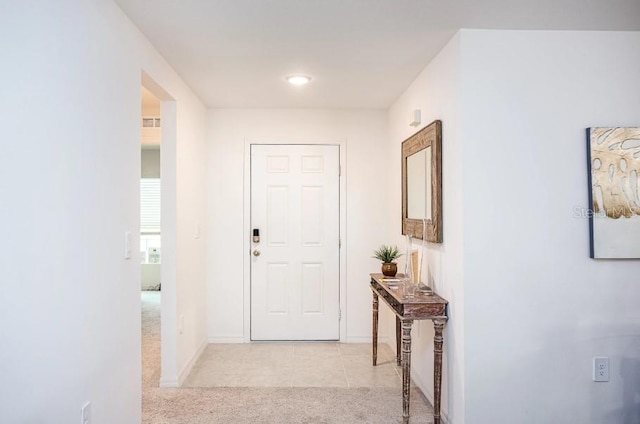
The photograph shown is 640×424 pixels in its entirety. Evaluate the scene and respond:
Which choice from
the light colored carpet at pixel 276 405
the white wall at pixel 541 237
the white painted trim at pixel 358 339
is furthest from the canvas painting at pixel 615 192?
the white painted trim at pixel 358 339

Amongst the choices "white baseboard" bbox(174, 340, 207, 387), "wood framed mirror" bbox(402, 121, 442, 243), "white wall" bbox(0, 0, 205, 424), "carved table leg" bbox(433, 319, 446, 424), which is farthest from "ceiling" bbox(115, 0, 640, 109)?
"white baseboard" bbox(174, 340, 207, 387)

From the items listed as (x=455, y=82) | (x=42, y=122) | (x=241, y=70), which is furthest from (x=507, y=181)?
(x=42, y=122)

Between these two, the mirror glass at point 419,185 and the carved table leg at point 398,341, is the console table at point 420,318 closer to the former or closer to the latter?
the mirror glass at point 419,185

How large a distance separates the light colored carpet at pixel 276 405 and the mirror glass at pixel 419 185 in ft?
4.31

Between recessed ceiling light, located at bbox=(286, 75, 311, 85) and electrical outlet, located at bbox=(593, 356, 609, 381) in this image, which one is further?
recessed ceiling light, located at bbox=(286, 75, 311, 85)

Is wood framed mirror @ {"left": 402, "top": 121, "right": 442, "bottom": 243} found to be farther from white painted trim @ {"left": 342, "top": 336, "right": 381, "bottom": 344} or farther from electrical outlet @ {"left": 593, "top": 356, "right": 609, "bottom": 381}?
white painted trim @ {"left": 342, "top": 336, "right": 381, "bottom": 344}

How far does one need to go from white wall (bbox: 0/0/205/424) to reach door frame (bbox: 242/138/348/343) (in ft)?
6.02

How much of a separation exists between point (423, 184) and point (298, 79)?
1248 millimetres

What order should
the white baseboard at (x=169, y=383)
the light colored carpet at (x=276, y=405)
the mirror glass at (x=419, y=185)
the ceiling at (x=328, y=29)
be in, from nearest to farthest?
1. the ceiling at (x=328, y=29)
2. the light colored carpet at (x=276, y=405)
3. the mirror glass at (x=419, y=185)
4. the white baseboard at (x=169, y=383)

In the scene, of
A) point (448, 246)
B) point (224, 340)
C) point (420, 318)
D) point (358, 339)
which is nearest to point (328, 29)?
point (448, 246)

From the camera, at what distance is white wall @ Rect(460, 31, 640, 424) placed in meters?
2.32

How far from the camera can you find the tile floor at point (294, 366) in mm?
3213

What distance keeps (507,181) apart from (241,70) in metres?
1.97

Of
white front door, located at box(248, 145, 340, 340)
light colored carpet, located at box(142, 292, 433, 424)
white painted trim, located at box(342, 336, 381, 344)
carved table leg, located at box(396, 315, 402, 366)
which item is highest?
white front door, located at box(248, 145, 340, 340)
